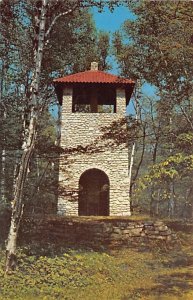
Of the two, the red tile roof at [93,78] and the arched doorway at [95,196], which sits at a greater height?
the red tile roof at [93,78]

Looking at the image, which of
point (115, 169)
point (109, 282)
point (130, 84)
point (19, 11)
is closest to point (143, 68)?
point (130, 84)

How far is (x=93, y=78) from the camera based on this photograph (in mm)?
9586

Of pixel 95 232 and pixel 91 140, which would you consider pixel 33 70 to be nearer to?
pixel 91 140

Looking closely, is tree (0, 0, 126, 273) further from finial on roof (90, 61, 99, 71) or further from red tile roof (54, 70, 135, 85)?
finial on roof (90, 61, 99, 71)

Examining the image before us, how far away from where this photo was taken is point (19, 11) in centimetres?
775

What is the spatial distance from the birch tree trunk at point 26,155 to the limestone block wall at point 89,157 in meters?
1.85

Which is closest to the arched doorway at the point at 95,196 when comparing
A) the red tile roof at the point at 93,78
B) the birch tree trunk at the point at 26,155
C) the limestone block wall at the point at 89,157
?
the limestone block wall at the point at 89,157

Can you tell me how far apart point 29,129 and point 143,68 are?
6.14 meters

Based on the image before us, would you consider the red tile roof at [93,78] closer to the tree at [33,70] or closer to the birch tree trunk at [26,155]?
the tree at [33,70]

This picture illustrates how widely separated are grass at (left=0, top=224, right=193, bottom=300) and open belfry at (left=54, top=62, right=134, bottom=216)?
2.15m

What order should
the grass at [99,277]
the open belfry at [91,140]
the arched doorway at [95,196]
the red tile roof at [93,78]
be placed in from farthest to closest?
the arched doorway at [95,196]
the red tile roof at [93,78]
the open belfry at [91,140]
the grass at [99,277]

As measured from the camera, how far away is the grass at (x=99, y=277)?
4.70 meters

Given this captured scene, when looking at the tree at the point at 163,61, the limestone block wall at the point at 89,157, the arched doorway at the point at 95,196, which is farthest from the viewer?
the arched doorway at the point at 95,196

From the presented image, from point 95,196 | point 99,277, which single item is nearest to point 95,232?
point 99,277
